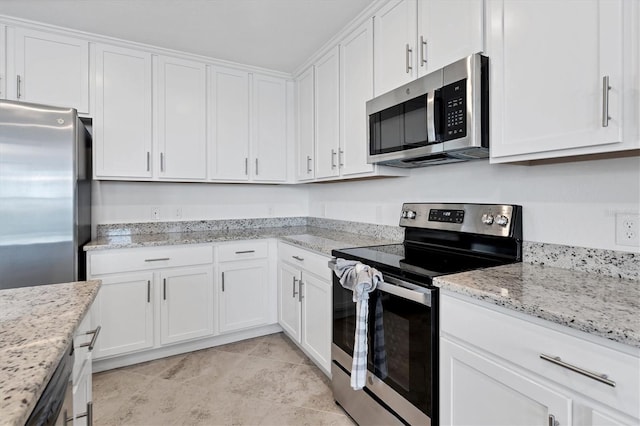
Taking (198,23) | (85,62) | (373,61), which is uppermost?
(198,23)

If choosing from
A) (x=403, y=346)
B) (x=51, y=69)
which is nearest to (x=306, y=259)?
(x=403, y=346)

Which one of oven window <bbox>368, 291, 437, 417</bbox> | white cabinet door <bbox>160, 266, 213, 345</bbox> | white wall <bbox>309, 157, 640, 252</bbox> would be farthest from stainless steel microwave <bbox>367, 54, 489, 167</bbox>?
white cabinet door <bbox>160, 266, 213, 345</bbox>

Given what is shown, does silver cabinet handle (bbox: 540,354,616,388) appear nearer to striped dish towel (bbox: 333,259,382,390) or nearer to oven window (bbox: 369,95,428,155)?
striped dish towel (bbox: 333,259,382,390)

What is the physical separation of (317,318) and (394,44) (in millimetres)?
1777

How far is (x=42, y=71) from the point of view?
2.28 meters

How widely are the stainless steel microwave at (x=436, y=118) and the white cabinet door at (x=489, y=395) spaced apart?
34.3 inches

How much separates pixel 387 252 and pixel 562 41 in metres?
1.18

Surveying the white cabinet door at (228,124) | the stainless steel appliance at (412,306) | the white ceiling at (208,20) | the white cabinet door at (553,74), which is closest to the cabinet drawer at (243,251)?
the white cabinet door at (228,124)

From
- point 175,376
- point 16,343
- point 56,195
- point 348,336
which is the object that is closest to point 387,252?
point 348,336

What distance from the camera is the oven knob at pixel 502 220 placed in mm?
1511

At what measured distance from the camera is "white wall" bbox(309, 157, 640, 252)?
1211 millimetres

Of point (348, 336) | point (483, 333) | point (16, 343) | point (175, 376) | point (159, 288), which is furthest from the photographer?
point (159, 288)

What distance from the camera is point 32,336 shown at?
678 millimetres

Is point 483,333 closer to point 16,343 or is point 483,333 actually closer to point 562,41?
point 562,41
